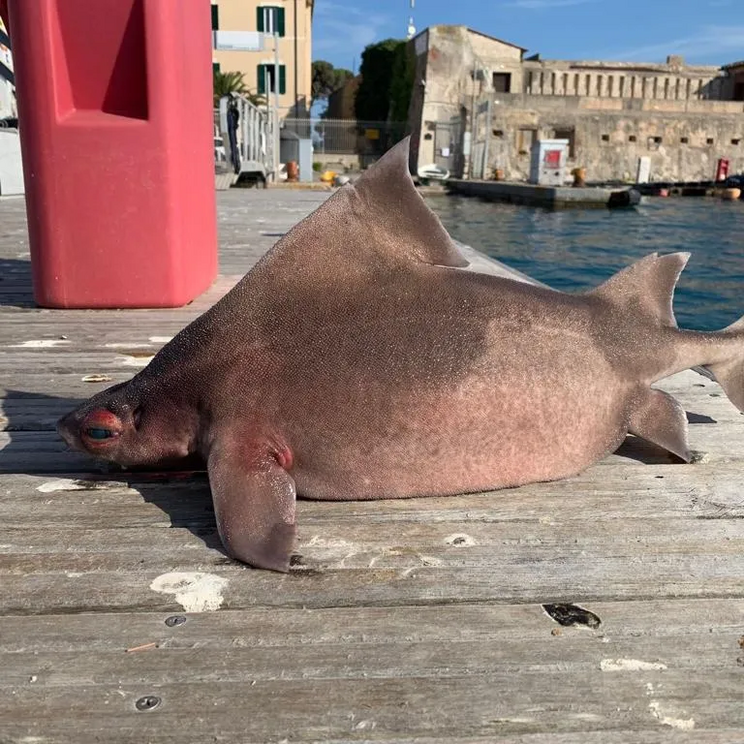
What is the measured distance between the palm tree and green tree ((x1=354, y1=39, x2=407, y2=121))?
9588 mm

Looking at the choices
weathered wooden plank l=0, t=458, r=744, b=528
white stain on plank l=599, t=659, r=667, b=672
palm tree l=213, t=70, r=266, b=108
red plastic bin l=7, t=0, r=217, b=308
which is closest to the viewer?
white stain on plank l=599, t=659, r=667, b=672

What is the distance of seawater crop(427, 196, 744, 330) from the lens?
13.3 metres

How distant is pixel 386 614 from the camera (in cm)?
167

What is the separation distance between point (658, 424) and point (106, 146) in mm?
3759

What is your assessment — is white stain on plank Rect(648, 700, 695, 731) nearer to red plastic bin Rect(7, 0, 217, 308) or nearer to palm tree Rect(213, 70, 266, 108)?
red plastic bin Rect(7, 0, 217, 308)

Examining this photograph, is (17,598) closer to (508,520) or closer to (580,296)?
(508,520)

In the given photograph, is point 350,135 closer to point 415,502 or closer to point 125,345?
point 125,345

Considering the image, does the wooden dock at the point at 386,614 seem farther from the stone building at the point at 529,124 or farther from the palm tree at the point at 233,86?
the palm tree at the point at 233,86

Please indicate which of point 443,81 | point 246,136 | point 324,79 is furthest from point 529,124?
point 324,79

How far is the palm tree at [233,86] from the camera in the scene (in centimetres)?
4178

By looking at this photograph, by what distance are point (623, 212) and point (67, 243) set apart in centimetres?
2648

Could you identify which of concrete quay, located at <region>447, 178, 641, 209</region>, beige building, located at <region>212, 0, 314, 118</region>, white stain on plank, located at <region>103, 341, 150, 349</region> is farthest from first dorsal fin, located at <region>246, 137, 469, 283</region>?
beige building, located at <region>212, 0, 314, 118</region>

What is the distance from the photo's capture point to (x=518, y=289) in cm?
251

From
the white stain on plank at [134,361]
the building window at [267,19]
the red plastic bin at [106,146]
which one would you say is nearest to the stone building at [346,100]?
Result: the building window at [267,19]
